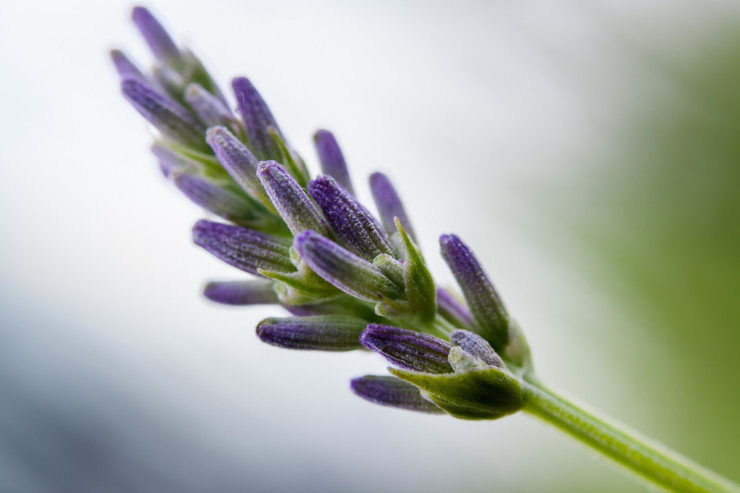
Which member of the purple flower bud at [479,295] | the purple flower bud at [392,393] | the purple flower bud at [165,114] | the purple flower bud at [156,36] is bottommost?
the purple flower bud at [392,393]

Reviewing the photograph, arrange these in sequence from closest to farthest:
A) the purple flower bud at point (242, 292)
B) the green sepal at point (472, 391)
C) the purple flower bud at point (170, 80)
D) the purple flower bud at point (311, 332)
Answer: the green sepal at point (472, 391) → the purple flower bud at point (311, 332) → the purple flower bud at point (242, 292) → the purple flower bud at point (170, 80)

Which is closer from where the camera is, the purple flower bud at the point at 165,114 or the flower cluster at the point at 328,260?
the flower cluster at the point at 328,260

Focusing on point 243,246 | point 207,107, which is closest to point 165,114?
point 207,107

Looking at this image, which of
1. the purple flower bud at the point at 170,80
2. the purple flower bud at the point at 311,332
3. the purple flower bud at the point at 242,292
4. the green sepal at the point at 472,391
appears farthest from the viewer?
the purple flower bud at the point at 170,80

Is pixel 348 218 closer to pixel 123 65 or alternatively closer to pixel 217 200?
pixel 217 200

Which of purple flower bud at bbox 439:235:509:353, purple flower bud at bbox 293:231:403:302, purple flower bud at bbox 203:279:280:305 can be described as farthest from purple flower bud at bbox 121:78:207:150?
purple flower bud at bbox 439:235:509:353

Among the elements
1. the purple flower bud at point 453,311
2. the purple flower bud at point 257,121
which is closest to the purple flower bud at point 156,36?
the purple flower bud at point 257,121

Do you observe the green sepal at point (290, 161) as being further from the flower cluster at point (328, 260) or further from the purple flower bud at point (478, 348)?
the purple flower bud at point (478, 348)
